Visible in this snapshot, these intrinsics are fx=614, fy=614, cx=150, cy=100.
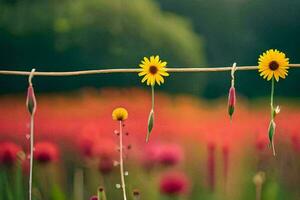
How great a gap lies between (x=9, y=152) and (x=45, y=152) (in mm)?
184

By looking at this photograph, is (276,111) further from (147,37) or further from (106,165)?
(106,165)

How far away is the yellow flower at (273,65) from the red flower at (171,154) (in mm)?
570

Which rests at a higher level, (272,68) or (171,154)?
(272,68)

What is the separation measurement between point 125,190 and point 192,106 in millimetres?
536

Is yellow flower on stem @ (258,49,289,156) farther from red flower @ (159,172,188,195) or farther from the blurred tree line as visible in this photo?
red flower @ (159,172,188,195)

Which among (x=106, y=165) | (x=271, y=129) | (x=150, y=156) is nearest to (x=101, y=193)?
(x=106, y=165)

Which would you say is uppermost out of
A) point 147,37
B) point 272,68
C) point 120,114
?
point 147,37

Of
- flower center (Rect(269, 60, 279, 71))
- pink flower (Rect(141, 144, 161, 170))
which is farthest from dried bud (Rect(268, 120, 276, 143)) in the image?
pink flower (Rect(141, 144, 161, 170))

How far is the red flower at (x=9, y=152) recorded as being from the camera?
310cm

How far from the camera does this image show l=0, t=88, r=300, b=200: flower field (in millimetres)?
3041

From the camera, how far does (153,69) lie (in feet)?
10.1

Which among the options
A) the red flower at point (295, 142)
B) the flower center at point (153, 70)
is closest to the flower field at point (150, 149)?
the red flower at point (295, 142)

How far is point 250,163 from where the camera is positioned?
9.98ft

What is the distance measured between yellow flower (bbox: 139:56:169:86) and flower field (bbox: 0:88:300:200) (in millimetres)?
70
